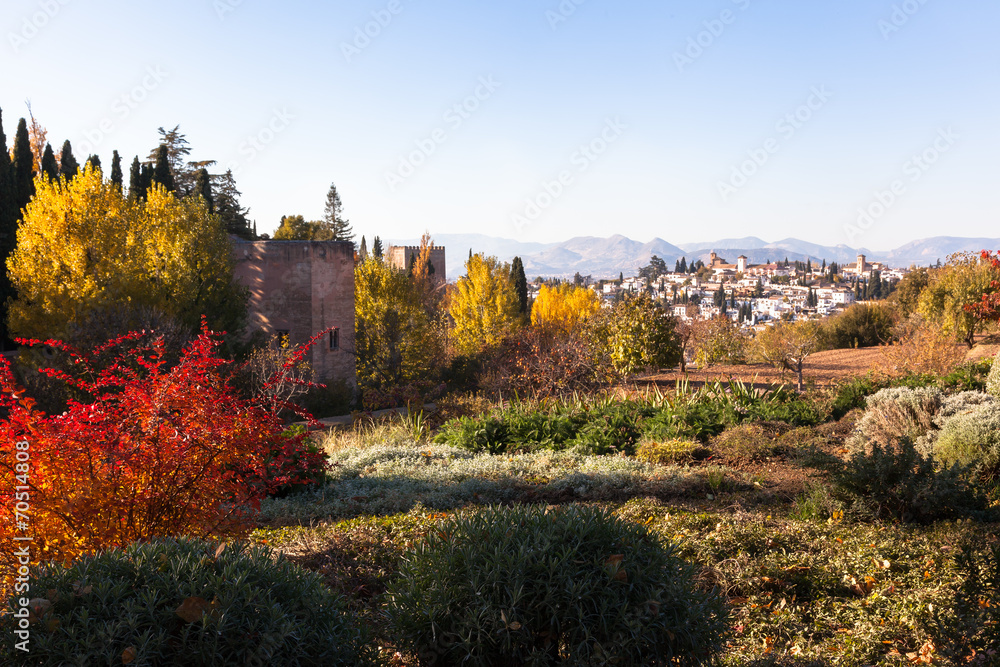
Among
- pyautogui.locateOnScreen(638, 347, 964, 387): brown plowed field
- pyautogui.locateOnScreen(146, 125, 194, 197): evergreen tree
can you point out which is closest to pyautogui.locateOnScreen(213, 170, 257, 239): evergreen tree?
pyautogui.locateOnScreen(146, 125, 194, 197): evergreen tree

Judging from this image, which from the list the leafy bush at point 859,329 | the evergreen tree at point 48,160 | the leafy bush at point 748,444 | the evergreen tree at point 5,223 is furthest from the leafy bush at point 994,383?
the evergreen tree at point 48,160

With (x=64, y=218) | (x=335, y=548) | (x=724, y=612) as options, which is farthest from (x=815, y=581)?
(x=64, y=218)

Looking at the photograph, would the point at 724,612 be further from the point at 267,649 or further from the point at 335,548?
the point at 335,548

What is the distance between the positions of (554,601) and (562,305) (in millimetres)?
25177

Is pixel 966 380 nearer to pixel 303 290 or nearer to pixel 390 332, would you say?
pixel 390 332

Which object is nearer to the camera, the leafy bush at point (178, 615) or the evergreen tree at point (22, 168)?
the leafy bush at point (178, 615)

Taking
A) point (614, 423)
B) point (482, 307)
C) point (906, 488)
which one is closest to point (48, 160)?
point (482, 307)

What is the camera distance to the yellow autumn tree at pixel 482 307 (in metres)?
24.5

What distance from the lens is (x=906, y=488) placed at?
467 cm

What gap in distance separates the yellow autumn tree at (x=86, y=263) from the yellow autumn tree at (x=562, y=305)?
13.6 m

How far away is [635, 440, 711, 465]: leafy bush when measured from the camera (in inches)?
306

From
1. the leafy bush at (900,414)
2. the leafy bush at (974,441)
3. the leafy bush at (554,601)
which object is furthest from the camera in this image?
the leafy bush at (900,414)

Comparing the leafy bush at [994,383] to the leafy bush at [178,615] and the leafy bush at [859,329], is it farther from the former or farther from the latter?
the leafy bush at [859,329]

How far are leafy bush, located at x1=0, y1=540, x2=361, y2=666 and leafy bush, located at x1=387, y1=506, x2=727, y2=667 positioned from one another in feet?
1.14
